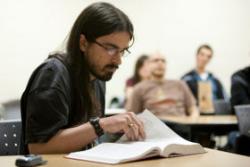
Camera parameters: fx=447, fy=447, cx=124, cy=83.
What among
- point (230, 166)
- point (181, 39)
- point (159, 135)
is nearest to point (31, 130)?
point (159, 135)

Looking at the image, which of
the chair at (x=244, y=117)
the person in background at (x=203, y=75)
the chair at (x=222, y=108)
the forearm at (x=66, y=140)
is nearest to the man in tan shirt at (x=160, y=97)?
the chair at (x=222, y=108)

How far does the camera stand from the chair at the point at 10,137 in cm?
189

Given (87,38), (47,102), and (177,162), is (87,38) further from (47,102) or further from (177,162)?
(177,162)

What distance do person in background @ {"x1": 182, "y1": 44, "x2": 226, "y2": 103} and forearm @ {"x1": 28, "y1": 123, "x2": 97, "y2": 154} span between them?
4.79 m

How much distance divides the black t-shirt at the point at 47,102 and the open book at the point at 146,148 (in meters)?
0.19

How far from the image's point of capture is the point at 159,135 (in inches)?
69.1

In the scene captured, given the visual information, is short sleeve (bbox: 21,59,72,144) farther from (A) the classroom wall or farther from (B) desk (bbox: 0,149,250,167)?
(A) the classroom wall

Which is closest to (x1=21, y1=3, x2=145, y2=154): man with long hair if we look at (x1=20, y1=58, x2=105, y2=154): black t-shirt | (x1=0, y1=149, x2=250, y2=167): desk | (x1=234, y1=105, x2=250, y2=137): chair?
(x1=20, y1=58, x2=105, y2=154): black t-shirt

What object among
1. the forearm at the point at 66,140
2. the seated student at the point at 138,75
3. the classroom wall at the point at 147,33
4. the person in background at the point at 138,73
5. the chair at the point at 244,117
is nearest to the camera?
the forearm at the point at 66,140

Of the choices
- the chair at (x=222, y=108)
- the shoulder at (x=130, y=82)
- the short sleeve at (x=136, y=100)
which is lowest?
the chair at (x=222, y=108)

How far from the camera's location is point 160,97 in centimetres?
488

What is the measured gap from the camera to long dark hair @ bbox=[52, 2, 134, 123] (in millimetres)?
1854

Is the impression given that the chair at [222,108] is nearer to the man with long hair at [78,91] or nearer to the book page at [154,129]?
the man with long hair at [78,91]

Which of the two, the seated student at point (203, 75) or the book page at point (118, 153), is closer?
the book page at point (118, 153)
